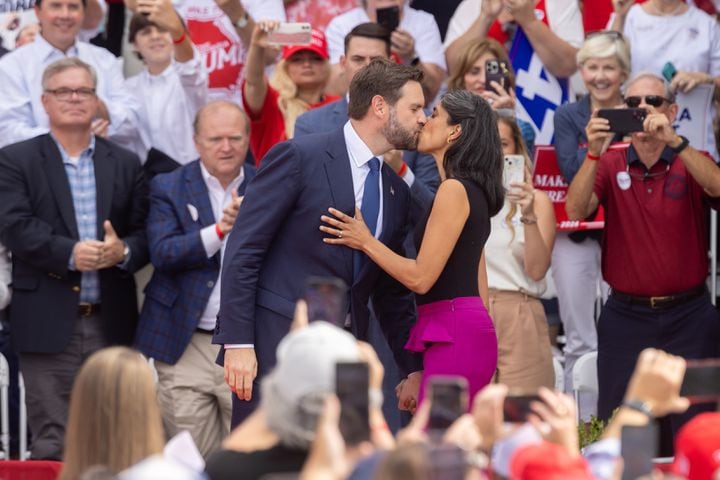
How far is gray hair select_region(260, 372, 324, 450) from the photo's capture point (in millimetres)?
3029

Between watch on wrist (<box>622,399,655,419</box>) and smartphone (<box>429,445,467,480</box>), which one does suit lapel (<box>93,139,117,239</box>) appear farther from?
smartphone (<box>429,445,467,480</box>)

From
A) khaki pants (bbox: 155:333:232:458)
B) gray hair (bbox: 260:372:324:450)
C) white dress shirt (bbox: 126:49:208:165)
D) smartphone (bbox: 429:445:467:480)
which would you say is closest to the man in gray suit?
white dress shirt (bbox: 126:49:208:165)

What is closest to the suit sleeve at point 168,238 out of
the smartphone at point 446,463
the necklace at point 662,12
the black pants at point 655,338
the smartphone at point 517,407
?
the black pants at point 655,338

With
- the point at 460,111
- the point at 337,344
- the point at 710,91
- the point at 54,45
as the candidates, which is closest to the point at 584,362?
the point at 710,91

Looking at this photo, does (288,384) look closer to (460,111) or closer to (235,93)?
(460,111)

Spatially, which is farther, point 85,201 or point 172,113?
point 172,113

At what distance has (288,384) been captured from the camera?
3043 mm

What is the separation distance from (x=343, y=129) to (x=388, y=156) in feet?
2.63

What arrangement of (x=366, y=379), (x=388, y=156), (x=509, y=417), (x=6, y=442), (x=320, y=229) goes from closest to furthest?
(x=366, y=379)
(x=509, y=417)
(x=320, y=229)
(x=388, y=156)
(x=6, y=442)

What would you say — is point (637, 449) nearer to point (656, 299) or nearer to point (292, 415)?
point (292, 415)

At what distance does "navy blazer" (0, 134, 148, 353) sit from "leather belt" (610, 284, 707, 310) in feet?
8.10

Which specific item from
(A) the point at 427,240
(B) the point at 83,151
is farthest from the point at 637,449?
(B) the point at 83,151

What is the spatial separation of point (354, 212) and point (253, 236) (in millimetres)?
417

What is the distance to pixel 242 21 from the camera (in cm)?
781
